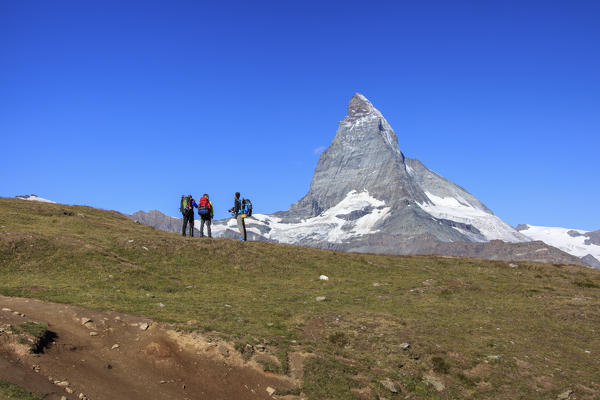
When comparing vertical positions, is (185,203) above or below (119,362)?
above

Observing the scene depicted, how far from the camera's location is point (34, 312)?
20.1 metres

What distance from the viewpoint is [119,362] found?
58.5 feet

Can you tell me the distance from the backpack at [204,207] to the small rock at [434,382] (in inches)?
1069

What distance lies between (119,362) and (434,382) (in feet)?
38.7

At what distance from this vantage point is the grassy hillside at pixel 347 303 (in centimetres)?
2033

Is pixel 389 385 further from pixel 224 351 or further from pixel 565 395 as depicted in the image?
pixel 565 395

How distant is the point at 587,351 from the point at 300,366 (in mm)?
13603

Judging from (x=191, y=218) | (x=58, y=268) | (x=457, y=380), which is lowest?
(x=457, y=380)

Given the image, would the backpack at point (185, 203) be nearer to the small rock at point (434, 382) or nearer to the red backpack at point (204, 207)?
the red backpack at point (204, 207)

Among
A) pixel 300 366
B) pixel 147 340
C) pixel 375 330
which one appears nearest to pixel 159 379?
pixel 147 340

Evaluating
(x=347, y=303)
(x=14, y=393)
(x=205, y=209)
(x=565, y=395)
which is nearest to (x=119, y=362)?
(x=14, y=393)

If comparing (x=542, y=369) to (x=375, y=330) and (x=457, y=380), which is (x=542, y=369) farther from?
(x=375, y=330)

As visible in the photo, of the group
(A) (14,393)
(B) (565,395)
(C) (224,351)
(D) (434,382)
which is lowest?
(B) (565,395)

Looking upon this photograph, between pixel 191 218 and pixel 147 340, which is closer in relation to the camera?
pixel 147 340
